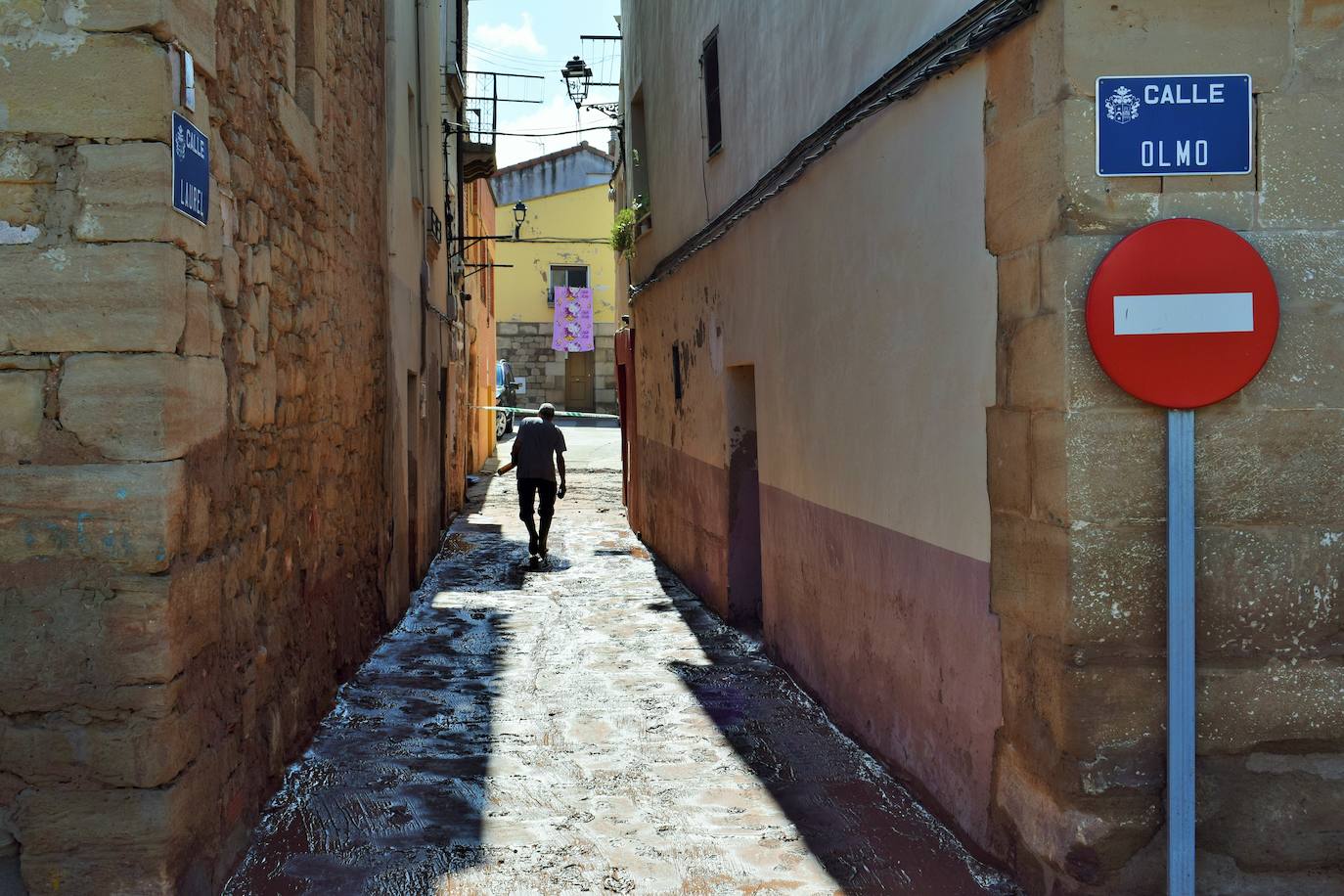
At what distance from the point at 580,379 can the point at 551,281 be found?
304 cm

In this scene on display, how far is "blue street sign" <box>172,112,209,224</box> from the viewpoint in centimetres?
321

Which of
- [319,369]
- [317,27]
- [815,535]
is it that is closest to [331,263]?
[319,369]

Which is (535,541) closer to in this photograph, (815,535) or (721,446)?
(721,446)

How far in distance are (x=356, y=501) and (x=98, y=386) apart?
3.47 meters

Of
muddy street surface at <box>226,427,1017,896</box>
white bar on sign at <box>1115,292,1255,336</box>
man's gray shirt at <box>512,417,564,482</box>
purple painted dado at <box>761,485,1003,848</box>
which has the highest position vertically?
white bar on sign at <box>1115,292,1255,336</box>

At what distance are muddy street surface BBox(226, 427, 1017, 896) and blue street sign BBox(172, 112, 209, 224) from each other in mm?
1970

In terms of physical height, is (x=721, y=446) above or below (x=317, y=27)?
below

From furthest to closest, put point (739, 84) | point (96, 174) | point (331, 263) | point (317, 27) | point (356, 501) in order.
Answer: point (739, 84) → point (356, 501) → point (331, 263) → point (317, 27) → point (96, 174)

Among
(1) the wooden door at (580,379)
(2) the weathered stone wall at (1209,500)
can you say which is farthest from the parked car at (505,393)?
(2) the weathered stone wall at (1209,500)

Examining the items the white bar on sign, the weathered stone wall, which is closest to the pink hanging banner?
the weathered stone wall

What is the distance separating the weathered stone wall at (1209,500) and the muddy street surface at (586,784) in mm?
631

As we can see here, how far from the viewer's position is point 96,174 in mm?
3127

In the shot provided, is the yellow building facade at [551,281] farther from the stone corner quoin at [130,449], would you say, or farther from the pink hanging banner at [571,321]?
the stone corner quoin at [130,449]

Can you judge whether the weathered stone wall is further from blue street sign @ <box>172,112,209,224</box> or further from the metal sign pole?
blue street sign @ <box>172,112,209,224</box>
